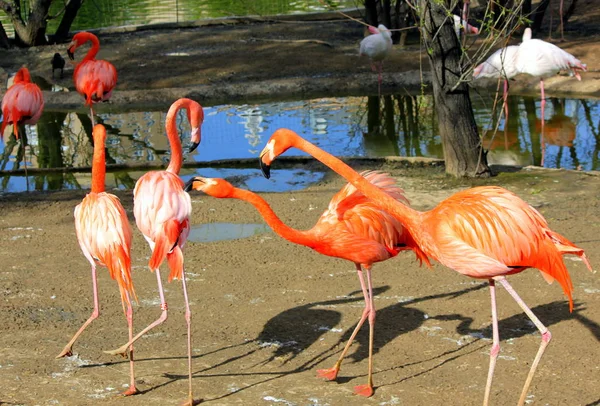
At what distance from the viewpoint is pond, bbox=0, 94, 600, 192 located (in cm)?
976

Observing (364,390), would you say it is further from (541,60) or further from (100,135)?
(541,60)

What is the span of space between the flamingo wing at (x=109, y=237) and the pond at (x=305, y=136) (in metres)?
4.19

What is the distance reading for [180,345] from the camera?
5.15 m

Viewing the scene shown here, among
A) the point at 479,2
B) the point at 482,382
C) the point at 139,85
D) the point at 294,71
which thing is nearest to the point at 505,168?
the point at 482,382

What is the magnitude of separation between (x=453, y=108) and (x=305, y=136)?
291cm

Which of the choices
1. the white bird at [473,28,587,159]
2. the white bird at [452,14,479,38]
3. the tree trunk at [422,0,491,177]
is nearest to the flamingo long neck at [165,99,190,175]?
the white bird at [452,14,479,38]

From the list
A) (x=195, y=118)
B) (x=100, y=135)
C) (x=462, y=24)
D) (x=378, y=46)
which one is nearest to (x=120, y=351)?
(x=100, y=135)

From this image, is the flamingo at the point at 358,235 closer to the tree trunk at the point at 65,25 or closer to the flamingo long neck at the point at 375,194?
the flamingo long neck at the point at 375,194

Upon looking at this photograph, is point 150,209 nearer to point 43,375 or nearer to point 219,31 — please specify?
point 43,375

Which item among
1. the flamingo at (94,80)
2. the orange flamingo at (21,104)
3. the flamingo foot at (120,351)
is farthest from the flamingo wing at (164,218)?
Result: the flamingo at (94,80)

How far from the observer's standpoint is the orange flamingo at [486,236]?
4070 mm

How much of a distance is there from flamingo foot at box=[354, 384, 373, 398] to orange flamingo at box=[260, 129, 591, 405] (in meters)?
0.65

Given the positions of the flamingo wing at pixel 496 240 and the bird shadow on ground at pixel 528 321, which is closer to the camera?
the flamingo wing at pixel 496 240

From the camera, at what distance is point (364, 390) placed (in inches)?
175
